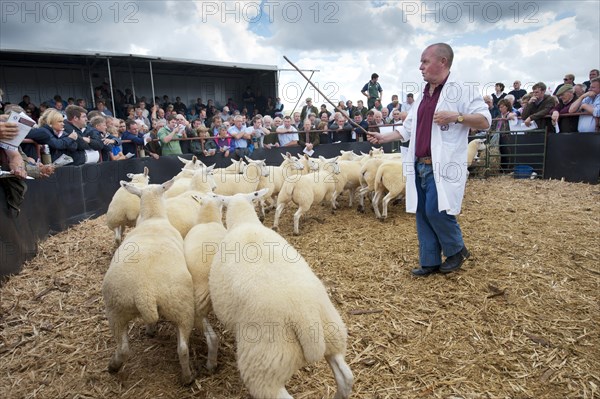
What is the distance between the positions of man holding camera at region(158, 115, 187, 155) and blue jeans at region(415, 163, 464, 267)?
744cm

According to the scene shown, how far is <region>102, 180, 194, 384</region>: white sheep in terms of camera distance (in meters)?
2.54

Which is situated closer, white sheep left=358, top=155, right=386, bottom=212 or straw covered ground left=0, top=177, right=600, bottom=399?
straw covered ground left=0, top=177, right=600, bottom=399

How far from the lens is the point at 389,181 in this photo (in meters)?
6.60

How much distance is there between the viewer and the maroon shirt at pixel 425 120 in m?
3.95

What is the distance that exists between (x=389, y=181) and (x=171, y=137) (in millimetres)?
6037

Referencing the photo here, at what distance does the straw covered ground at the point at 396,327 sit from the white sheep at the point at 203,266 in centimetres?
27

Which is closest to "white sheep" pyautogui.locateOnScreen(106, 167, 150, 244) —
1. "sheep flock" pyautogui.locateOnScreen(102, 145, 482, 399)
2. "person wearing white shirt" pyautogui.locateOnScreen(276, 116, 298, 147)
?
"sheep flock" pyautogui.locateOnScreen(102, 145, 482, 399)

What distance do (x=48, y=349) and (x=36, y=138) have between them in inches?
163

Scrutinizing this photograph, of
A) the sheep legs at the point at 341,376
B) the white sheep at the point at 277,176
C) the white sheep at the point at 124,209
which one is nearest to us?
the sheep legs at the point at 341,376

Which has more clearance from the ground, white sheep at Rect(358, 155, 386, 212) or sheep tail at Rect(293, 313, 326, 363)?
white sheep at Rect(358, 155, 386, 212)

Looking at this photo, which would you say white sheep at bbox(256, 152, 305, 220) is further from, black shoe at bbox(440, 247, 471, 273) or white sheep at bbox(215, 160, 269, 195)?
black shoe at bbox(440, 247, 471, 273)

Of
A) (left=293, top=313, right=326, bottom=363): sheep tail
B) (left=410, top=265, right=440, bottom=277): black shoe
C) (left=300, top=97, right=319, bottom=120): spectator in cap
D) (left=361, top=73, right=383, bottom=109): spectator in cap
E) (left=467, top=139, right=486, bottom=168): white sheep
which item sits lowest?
(left=410, top=265, right=440, bottom=277): black shoe

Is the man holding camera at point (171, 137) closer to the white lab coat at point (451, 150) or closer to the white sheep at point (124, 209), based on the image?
the white sheep at point (124, 209)

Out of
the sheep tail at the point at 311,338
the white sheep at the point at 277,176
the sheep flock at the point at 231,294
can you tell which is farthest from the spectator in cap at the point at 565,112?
the sheep tail at the point at 311,338
